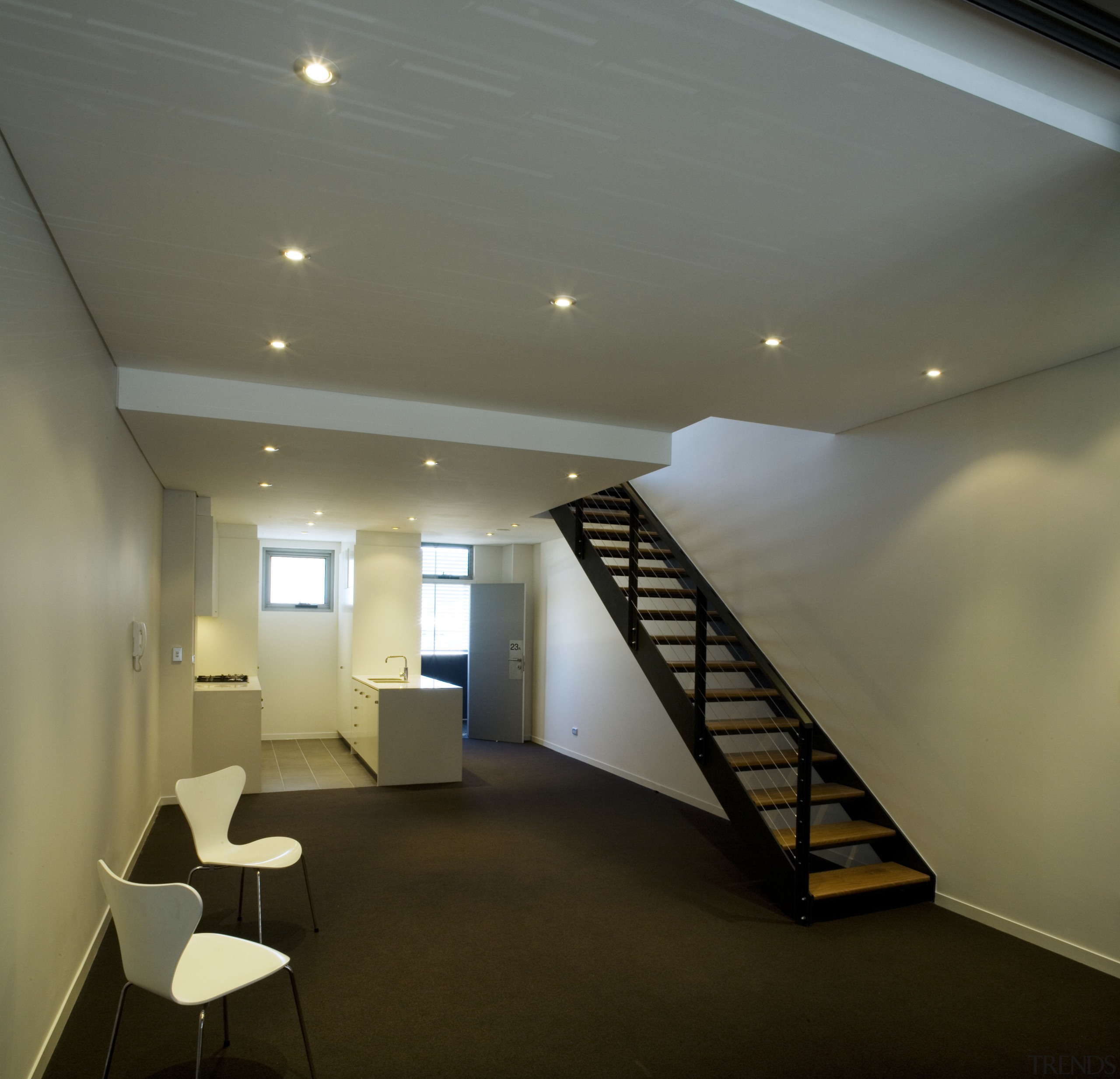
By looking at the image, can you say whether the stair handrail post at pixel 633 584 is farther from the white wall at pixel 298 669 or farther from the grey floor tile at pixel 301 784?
the white wall at pixel 298 669

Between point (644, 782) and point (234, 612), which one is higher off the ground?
point (234, 612)

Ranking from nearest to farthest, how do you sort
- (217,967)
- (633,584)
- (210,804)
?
(217,967) < (210,804) < (633,584)

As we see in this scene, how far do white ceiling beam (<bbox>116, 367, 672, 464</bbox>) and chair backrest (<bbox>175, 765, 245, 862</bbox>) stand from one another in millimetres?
1826

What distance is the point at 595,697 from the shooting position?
27.0 ft

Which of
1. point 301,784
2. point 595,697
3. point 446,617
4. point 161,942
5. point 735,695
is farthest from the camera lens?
point 446,617

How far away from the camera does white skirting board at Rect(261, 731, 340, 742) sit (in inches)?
390

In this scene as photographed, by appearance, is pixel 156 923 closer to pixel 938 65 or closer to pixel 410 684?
pixel 938 65

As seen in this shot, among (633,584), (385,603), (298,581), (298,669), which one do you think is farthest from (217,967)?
(298,581)

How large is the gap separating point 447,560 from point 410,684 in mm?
3162

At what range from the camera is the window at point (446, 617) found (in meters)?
10.5

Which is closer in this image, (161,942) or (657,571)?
(161,942)

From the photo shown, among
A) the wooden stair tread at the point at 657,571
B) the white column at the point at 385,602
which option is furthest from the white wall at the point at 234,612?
the wooden stair tread at the point at 657,571

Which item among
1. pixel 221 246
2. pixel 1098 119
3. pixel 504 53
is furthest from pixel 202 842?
pixel 1098 119

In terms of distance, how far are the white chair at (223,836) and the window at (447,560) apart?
6.73m
